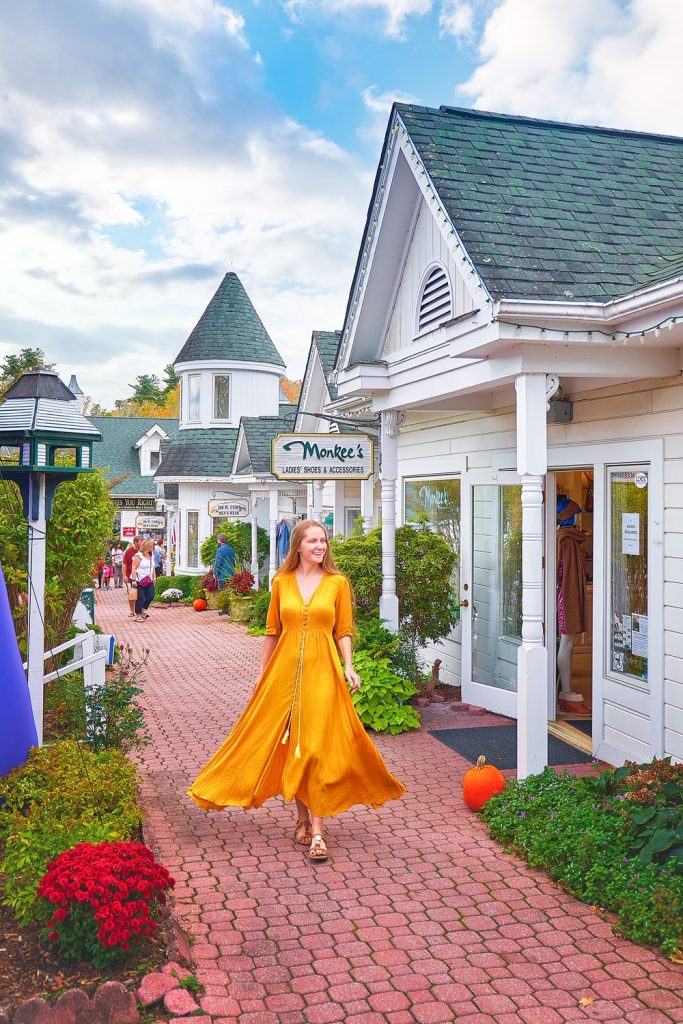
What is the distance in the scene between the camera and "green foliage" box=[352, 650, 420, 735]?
8758 mm

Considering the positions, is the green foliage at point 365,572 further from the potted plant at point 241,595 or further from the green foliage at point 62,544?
the potted plant at point 241,595

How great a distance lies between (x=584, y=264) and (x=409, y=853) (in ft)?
14.3

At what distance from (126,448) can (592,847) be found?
42.5 m

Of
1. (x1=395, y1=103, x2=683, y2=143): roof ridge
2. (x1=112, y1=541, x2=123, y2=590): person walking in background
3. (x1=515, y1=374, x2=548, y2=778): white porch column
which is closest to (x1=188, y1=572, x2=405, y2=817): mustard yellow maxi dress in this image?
(x1=515, y1=374, x2=548, y2=778): white porch column

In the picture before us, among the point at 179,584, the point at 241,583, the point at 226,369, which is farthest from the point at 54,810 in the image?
the point at 226,369

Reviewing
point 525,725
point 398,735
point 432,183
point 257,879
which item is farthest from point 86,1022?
point 432,183

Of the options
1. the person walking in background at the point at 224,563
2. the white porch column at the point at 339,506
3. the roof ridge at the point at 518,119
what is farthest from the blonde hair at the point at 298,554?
the person walking in background at the point at 224,563

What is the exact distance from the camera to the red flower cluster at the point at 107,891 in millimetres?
3787

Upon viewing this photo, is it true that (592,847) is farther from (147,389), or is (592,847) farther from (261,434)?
(147,389)

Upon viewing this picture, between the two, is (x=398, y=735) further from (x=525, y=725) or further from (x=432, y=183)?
(x=432, y=183)

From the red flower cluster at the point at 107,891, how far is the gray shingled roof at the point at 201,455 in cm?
2349

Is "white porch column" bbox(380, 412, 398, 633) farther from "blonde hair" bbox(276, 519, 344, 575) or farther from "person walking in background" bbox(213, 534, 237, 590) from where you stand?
"person walking in background" bbox(213, 534, 237, 590)

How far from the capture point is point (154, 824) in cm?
613

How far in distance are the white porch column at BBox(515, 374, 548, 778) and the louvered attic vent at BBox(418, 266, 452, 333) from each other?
205 centimetres
